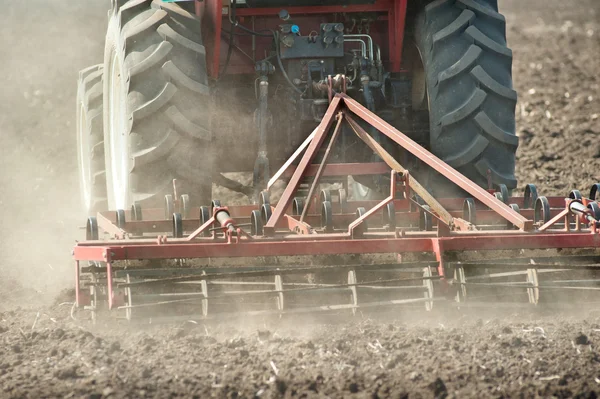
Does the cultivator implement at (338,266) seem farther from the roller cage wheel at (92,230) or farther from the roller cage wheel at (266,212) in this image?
the roller cage wheel at (266,212)

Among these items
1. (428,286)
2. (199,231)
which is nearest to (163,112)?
(199,231)

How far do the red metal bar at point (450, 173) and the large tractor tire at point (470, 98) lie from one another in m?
0.78

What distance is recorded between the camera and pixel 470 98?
6289 millimetres

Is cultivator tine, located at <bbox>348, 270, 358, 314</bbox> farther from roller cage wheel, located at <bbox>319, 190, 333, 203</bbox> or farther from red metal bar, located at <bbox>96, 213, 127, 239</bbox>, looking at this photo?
red metal bar, located at <bbox>96, 213, 127, 239</bbox>

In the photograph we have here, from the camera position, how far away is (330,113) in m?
5.68

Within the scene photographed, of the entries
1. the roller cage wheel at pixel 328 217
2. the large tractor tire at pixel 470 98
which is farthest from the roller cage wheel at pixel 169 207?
the large tractor tire at pixel 470 98

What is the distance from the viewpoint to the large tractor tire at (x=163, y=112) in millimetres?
5980

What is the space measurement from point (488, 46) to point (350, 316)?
215 cm

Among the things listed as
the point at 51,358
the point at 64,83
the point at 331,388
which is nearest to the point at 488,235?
the point at 331,388

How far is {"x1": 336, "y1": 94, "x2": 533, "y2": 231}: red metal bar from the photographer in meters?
5.18

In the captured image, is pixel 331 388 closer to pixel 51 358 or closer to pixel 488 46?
pixel 51 358

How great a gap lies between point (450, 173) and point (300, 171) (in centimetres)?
75

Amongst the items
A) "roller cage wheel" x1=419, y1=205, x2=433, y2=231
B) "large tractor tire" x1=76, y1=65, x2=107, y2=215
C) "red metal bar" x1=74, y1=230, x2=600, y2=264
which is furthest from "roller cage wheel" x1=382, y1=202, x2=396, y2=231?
"large tractor tire" x1=76, y1=65, x2=107, y2=215

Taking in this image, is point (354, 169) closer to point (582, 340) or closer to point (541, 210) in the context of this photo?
point (541, 210)
